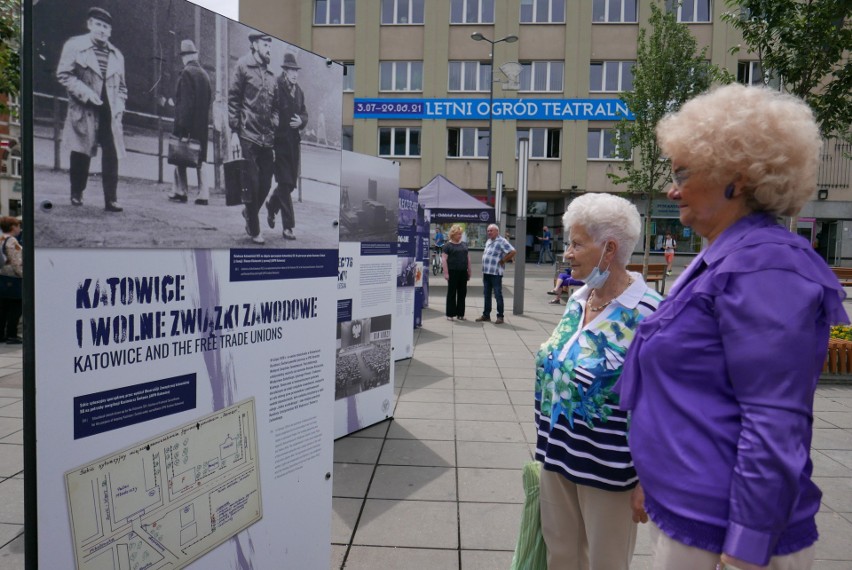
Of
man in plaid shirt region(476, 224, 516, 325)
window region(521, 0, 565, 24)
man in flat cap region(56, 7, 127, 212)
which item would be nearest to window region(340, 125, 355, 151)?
window region(521, 0, 565, 24)

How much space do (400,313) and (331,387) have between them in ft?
15.9

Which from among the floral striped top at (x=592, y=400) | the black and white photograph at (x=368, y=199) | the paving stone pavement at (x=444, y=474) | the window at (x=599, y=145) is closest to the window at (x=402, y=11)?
the window at (x=599, y=145)

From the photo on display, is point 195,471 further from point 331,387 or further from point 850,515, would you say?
point 850,515

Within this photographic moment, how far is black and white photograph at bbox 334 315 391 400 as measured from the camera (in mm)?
5008

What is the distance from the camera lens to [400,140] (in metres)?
32.2

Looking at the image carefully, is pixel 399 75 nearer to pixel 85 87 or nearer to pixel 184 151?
pixel 184 151

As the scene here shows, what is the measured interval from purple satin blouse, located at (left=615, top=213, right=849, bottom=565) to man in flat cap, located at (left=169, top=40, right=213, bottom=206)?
1.31 meters

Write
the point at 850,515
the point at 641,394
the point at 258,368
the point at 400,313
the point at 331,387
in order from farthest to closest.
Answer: the point at 400,313 < the point at 850,515 < the point at 331,387 < the point at 258,368 < the point at 641,394

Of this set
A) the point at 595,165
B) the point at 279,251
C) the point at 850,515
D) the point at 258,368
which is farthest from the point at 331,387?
the point at 595,165

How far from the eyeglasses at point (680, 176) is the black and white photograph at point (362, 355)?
3601mm

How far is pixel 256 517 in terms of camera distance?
2186 millimetres

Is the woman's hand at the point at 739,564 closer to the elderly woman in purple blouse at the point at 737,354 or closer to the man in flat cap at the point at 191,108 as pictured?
the elderly woman in purple blouse at the point at 737,354

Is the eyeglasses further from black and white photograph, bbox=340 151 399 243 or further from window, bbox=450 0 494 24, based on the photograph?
window, bbox=450 0 494 24

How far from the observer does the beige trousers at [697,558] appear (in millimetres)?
1440
